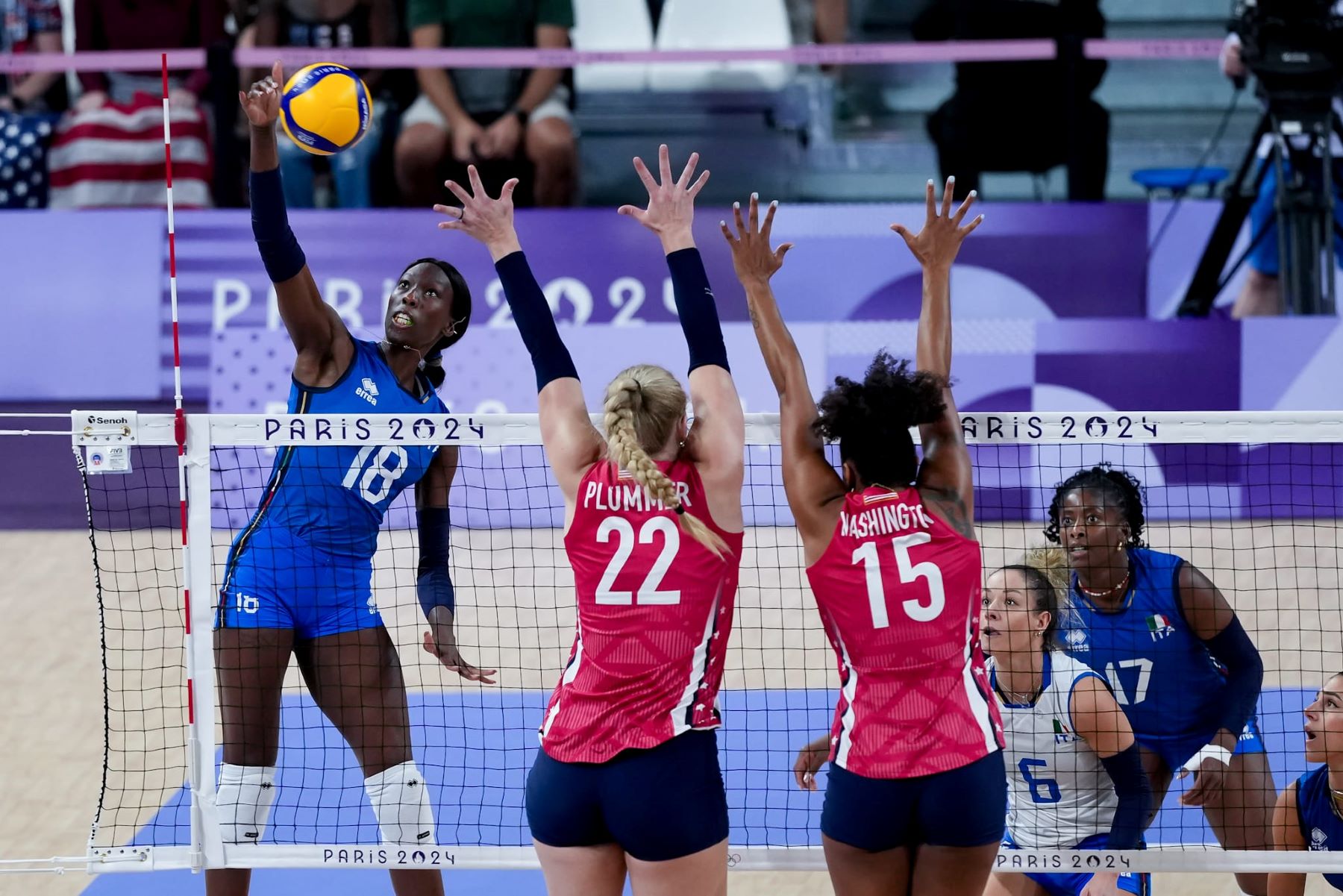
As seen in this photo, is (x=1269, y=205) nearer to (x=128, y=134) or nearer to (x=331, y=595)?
(x=128, y=134)

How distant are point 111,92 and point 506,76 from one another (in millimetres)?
2992

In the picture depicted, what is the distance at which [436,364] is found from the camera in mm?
5223

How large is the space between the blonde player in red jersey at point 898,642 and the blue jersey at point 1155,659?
3.72 feet

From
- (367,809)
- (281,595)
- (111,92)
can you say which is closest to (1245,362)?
(367,809)

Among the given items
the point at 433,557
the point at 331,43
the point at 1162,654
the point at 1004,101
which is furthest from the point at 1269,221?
the point at 433,557

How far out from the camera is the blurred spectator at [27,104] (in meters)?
11.6

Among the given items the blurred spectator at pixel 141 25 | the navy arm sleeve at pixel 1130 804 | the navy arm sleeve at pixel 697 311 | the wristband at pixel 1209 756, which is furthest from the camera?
the blurred spectator at pixel 141 25

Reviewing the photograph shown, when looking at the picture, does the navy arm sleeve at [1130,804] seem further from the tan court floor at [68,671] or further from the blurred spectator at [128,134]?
the blurred spectator at [128,134]

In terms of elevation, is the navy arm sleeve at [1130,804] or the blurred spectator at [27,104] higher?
the blurred spectator at [27,104]

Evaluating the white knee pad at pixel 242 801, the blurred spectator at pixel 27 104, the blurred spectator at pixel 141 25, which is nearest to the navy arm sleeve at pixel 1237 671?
the white knee pad at pixel 242 801

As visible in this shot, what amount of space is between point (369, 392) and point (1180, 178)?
27.5 feet

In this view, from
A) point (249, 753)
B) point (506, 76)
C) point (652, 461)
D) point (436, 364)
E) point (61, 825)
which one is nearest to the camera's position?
point (652, 461)

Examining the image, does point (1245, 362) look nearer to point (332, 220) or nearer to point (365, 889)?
point (332, 220)

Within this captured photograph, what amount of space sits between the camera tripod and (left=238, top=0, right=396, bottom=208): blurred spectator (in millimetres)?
6032
